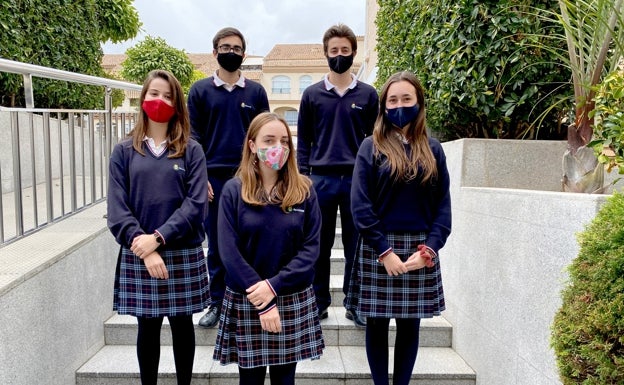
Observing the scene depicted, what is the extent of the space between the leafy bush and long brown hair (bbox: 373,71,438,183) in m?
0.72

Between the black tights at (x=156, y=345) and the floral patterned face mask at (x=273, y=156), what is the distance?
94 cm

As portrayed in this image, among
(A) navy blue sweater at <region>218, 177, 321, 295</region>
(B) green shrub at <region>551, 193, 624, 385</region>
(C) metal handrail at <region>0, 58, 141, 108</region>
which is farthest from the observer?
(C) metal handrail at <region>0, 58, 141, 108</region>

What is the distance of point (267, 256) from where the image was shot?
205 centimetres

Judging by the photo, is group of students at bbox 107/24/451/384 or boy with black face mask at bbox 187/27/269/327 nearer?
group of students at bbox 107/24/451/384

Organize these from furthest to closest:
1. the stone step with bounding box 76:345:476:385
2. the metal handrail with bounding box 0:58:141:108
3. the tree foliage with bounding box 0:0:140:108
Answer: the tree foliage with bounding box 0:0:140:108
the stone step with bounding box 76:345:476:385
the metal handrail with bounding box 0:58:141:108

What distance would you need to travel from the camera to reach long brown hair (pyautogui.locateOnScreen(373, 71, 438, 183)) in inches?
89.8

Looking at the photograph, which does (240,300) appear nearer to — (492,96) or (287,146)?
(287,146)

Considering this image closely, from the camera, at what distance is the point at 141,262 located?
2309 millimetres

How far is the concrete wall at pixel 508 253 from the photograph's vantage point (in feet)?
6.93

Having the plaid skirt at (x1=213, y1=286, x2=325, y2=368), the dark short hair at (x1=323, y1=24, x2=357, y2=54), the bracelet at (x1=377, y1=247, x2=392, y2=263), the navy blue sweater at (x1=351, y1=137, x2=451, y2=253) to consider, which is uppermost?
the dark short hair at (x1=323, y1=24, x2=357, y2=54)

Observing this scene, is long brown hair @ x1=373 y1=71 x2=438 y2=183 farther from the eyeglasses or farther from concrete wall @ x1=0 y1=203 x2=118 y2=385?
concrete wall @ x1=0 y1=203 x2=118 y2=385

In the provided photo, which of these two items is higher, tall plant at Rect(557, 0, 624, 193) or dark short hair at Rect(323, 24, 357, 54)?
dark short hair at Rect(323, 24, 357, 54)

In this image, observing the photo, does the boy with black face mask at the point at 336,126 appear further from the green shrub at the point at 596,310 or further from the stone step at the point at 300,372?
the green shrub at the point at 596,310

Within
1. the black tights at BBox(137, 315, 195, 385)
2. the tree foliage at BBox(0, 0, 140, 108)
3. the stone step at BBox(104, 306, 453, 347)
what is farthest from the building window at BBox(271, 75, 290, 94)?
the black tights at BBox(137, 315, 195, 385)
